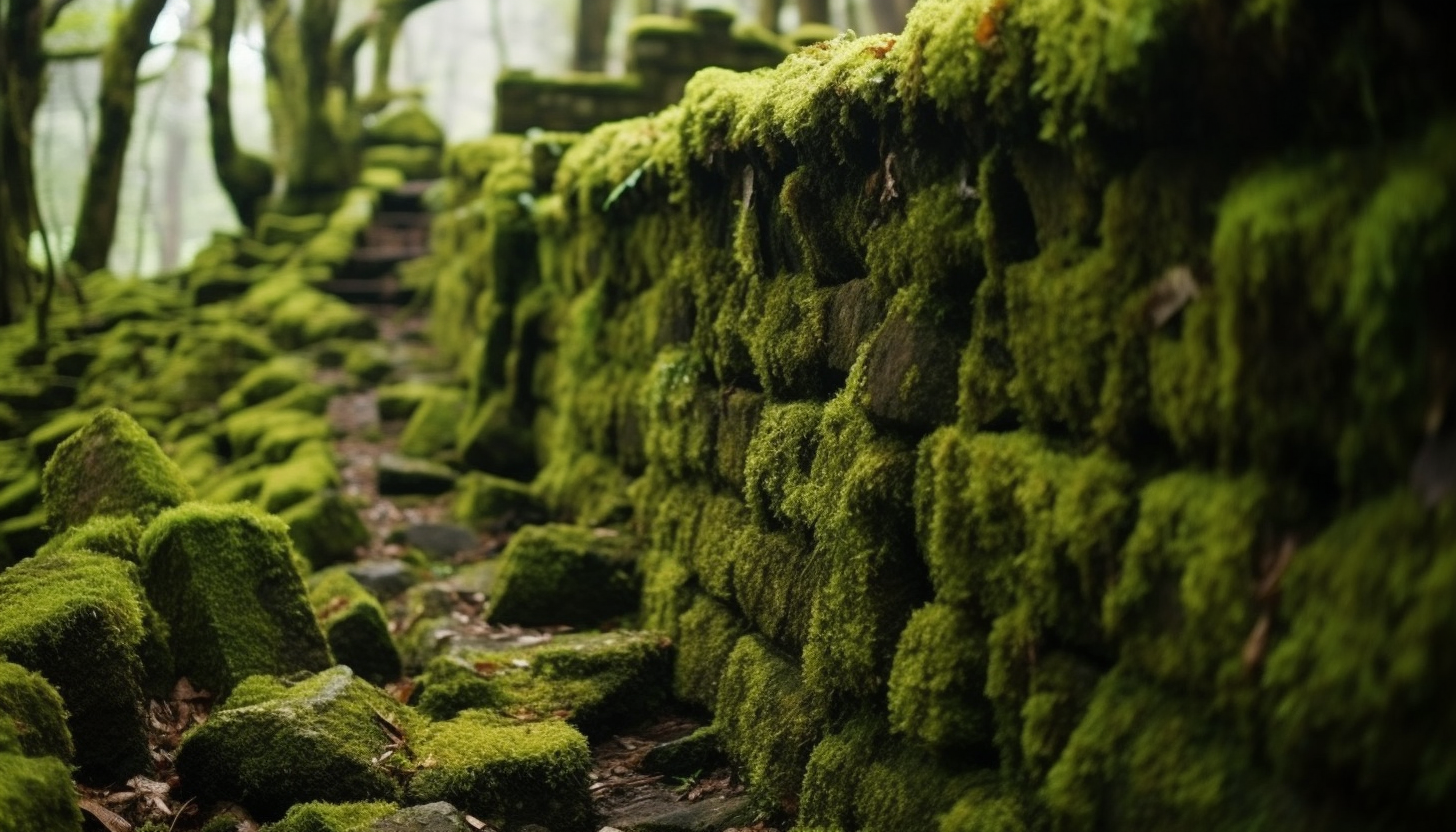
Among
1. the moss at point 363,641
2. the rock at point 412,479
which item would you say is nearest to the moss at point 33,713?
the moss at point 363,641

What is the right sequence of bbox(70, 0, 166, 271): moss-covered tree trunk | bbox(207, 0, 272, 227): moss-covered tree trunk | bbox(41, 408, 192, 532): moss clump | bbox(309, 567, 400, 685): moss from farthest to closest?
bbox(207, 0, 272, 227): moss-covered tree trunk < bbox(70, 0, 166, 271): moss-covered tree trunk < bbox(309, 567, 400, 685): moss < bbox(41, 408, 192, 532): moss clump

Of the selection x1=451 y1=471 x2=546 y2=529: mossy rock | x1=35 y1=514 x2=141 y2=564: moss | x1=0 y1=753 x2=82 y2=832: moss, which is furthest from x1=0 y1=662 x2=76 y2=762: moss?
x1=451 y1=471 x2=546 y2=529: mossy rock

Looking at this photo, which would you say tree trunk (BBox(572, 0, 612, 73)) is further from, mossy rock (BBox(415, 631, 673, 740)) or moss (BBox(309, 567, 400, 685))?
mossy rock (BBox(415, 631, 673, 740))

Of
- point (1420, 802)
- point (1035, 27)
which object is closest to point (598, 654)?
point (1035, 27)

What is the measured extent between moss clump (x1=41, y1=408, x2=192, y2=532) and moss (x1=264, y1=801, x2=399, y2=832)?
2.16 metres

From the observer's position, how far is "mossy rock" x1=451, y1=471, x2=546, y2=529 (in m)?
8.45

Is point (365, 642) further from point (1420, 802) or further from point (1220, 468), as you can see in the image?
point (1420, 802)

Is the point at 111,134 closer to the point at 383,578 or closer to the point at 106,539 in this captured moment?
the point at 383,578

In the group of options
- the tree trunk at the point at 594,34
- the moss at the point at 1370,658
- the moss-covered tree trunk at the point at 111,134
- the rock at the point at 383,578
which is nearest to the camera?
the moss at the point at 1370,658

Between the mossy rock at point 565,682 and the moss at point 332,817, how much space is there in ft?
3.54

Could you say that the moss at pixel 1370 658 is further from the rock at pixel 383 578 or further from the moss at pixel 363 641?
the rock at pixel 383 578

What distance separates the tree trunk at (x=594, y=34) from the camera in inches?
766

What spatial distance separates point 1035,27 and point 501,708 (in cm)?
363

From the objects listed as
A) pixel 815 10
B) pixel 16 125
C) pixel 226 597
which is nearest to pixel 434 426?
pixel 226 597
